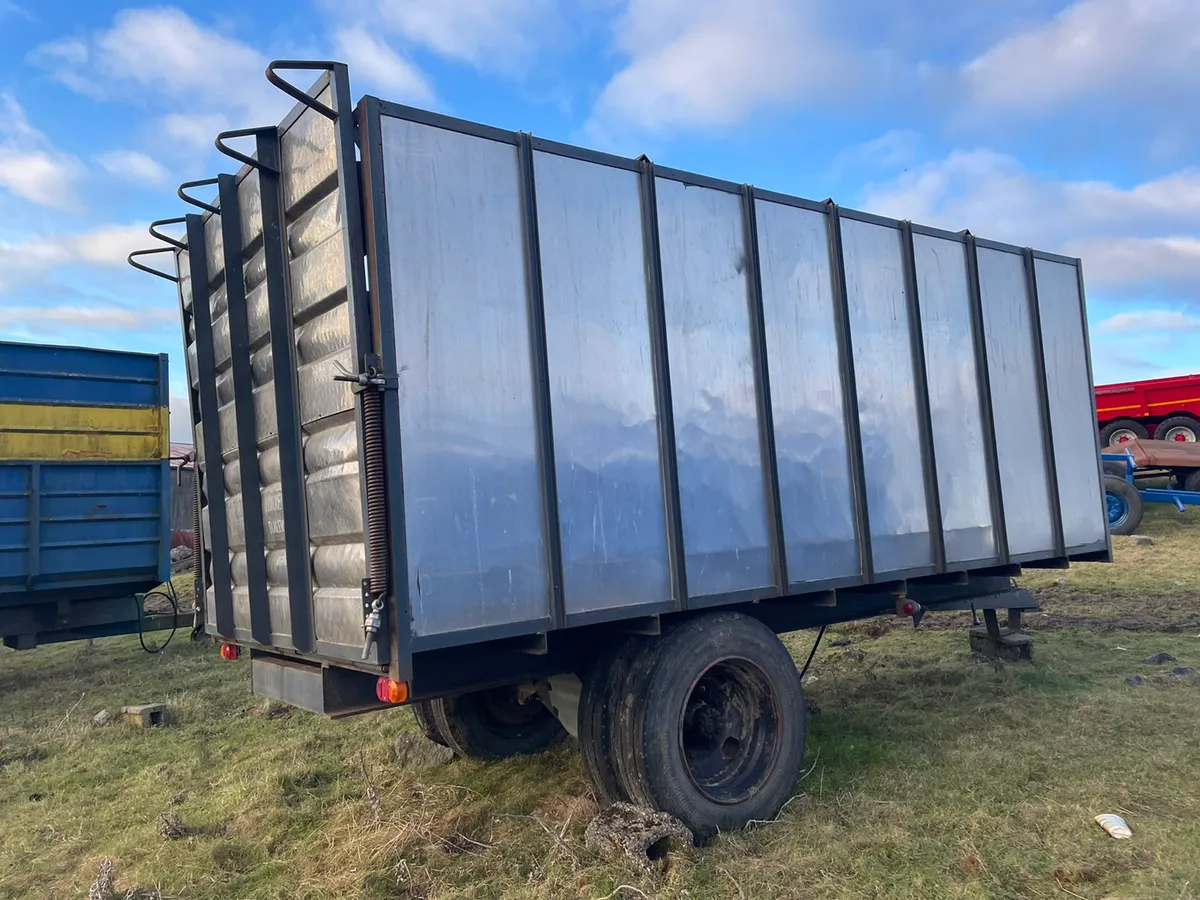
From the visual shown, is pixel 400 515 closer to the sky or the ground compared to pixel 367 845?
closer to the sky

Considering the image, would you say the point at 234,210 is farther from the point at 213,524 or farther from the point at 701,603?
the point at 701,603

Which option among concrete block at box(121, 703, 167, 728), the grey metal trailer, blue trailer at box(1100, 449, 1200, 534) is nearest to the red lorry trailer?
blue trailer at box(1100, 449, 1200, 534)

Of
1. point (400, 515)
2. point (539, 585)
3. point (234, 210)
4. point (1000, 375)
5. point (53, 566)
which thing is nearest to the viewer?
point (400, 515)

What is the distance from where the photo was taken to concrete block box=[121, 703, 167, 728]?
673cm

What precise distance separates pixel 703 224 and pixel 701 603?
6.58ft

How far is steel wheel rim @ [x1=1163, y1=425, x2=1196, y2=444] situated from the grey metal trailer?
14.1 metres

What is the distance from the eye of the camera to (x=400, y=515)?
3395mm

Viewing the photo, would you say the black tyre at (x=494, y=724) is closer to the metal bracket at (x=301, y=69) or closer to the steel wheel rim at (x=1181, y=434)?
the metal bracket at (x=301, y=69)

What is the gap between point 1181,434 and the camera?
667 inches

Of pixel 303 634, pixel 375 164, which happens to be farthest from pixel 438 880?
pixel 375 164

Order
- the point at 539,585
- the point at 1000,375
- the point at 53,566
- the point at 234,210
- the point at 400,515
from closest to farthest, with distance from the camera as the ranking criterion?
1. the point at 400,515
2. the point at 539,585
3. the point at 234,210
4. the point at 1000,375
5. the point at 53,566

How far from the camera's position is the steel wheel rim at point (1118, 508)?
1443cm

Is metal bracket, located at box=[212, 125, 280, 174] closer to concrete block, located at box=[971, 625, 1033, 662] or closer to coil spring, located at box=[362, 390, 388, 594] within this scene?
coil spring, located at box=[362, 390, 388, 594]

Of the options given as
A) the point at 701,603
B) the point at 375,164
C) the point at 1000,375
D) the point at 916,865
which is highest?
the point at 375,164
